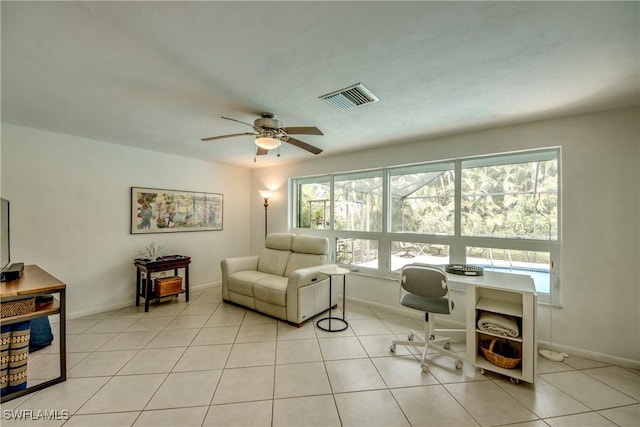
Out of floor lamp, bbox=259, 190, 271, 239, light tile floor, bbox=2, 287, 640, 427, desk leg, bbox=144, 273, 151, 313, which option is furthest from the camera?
floor lamp, bbox=259, 190, 271, 239

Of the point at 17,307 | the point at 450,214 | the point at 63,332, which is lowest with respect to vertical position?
the point at 63,332

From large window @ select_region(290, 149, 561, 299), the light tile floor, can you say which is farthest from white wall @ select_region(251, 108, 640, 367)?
the light tile floor

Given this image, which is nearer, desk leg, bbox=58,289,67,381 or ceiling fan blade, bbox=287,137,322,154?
desk leg, bbox=58,289,67,381

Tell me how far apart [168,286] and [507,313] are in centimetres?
413

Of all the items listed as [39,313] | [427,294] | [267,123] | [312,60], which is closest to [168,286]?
[39,313]

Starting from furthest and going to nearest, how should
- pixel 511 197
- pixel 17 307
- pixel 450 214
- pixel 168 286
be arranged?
pixel 168 286 < pixel 450 214 < pixel 511 197 < pixel 17 307

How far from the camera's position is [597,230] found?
236cm

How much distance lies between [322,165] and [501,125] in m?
2.52

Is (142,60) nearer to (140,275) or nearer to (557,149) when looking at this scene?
(140,275)

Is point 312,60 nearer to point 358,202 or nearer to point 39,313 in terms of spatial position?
point 358,202

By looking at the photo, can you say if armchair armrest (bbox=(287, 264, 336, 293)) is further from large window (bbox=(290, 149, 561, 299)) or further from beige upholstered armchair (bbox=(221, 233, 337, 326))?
large window (bbox=(290, 149, 561, 299))

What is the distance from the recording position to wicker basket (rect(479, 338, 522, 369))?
6.79ft

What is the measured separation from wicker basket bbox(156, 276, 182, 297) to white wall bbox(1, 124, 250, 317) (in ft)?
1.75

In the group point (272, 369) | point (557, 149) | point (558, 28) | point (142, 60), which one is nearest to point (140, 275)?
point (272, 369)
